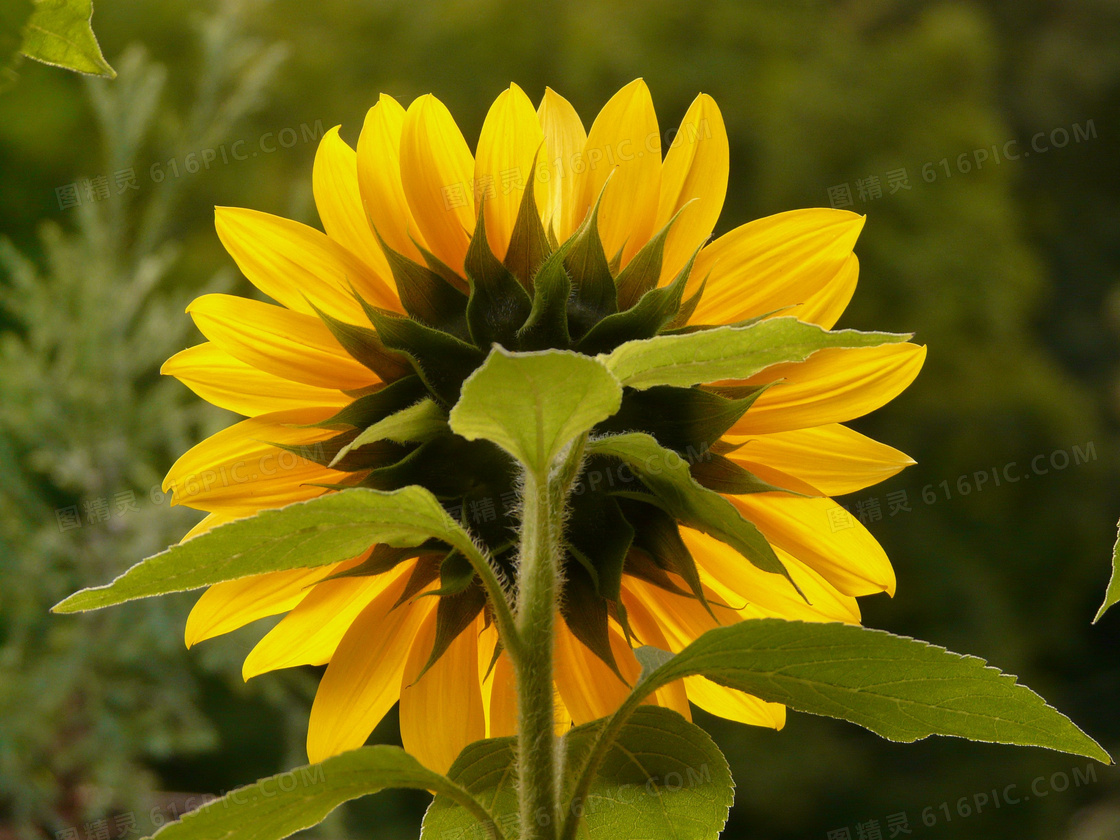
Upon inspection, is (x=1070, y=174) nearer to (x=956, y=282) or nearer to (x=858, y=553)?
(x=956, y=282)

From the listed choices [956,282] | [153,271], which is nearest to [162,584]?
[153,271]

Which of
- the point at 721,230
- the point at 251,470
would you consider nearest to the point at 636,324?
the point at 251,470

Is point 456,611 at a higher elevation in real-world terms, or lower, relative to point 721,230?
lower

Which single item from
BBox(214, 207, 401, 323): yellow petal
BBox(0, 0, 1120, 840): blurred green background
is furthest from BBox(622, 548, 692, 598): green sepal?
BBox(0, 0, 1120, 840): blurred green background

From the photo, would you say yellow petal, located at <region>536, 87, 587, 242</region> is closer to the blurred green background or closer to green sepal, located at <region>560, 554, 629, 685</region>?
green sepal, located at <region>560, 554, 629, 685</region>

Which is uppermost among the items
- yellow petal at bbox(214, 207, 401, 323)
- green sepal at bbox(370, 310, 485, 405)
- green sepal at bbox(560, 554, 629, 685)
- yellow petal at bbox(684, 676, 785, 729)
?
yellow petal at bbox(214, 207, 401, 323)

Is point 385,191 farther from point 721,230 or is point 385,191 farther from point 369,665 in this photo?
point 721,230
